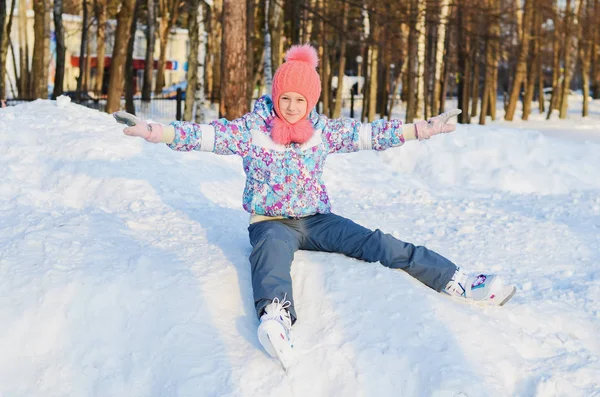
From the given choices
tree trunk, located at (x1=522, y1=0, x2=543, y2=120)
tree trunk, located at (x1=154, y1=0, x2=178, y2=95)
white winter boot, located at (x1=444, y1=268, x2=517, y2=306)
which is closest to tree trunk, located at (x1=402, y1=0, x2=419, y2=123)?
tree trunk, located at (x1=522, y1=0, x2=543, y2=120)

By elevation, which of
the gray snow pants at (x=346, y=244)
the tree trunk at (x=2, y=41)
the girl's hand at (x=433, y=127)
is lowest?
the gray snow pants at (x=346, y=244)

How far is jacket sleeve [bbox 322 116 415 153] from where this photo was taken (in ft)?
15.0

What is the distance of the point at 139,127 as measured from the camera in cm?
410

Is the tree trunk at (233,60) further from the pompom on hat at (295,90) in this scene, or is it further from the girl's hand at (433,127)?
the girl's hand at (433,127)

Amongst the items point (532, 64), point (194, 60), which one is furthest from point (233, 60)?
point (532, 64)

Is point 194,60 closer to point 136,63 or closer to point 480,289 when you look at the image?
point 480,289

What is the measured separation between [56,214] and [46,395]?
2.04 metres

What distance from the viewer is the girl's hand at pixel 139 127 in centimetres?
403

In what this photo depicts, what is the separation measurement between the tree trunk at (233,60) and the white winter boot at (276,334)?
25.4 feet

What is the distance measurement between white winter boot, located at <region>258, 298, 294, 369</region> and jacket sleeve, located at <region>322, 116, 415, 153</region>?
1.31m

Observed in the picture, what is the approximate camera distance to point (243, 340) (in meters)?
3.79

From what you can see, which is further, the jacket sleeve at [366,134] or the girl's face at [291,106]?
the jacket sleeve at [366,134]

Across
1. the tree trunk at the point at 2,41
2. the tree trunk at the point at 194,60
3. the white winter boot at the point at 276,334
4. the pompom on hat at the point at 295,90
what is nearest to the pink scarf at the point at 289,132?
the pompom on hat at the point at 295,90

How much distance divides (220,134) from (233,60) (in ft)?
22.9
